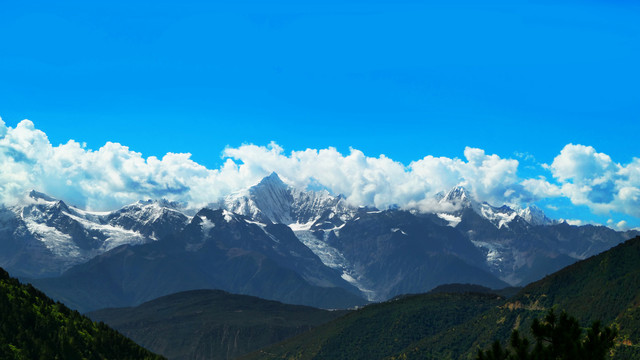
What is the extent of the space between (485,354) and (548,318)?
34.1 ft

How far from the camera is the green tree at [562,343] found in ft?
334

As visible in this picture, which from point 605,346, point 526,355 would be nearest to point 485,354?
point 526,355

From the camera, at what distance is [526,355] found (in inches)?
4035

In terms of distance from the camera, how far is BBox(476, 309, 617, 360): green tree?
101875mm

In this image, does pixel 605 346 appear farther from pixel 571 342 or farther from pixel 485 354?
pixel 485 354

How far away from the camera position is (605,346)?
4043 inches

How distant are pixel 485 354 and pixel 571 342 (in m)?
11.9

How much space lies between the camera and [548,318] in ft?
340

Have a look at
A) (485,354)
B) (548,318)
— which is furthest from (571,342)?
(485,354)

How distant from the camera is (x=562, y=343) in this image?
103062mm

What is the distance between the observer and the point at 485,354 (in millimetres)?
107312

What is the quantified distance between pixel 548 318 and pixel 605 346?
833 cm

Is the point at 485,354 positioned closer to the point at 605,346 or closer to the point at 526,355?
the point at 526,355

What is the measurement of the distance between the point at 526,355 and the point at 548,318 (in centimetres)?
592
